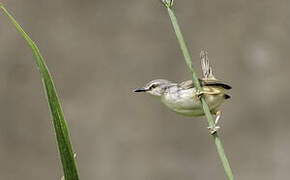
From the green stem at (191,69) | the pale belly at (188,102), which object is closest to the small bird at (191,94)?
the pale belly at (188,102)

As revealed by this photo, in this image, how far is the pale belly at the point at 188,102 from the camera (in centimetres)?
75

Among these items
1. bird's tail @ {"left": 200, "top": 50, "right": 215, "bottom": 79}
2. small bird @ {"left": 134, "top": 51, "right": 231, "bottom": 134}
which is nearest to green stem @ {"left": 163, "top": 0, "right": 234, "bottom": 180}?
small bird @ {"left": 134, "top": 51, "right": 231, "bottom": 134}

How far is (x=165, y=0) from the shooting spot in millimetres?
586

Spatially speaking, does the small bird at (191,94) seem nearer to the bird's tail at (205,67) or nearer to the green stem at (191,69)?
the bird's tail at (205,67)

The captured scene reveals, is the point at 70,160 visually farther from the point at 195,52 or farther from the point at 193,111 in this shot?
the point at 195,52

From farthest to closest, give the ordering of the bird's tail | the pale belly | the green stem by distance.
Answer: the bird's tail < the pale belly < the green stem

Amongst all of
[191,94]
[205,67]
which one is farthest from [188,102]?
[205,67]

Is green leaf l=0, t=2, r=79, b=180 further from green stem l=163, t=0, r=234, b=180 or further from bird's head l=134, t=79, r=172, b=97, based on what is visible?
bird's head l=134, t=79, r=172, b=97

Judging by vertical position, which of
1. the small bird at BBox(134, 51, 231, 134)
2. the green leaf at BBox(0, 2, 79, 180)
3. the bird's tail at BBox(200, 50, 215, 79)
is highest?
the bird's tail at BBox(200, 50, 215, 79)

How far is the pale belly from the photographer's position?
0.75 meters

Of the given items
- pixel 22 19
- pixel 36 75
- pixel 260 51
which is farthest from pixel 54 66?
pixel 260 51

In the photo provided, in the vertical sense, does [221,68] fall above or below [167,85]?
→ above

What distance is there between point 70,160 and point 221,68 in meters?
2.41

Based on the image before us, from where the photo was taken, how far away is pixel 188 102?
2.58ft
